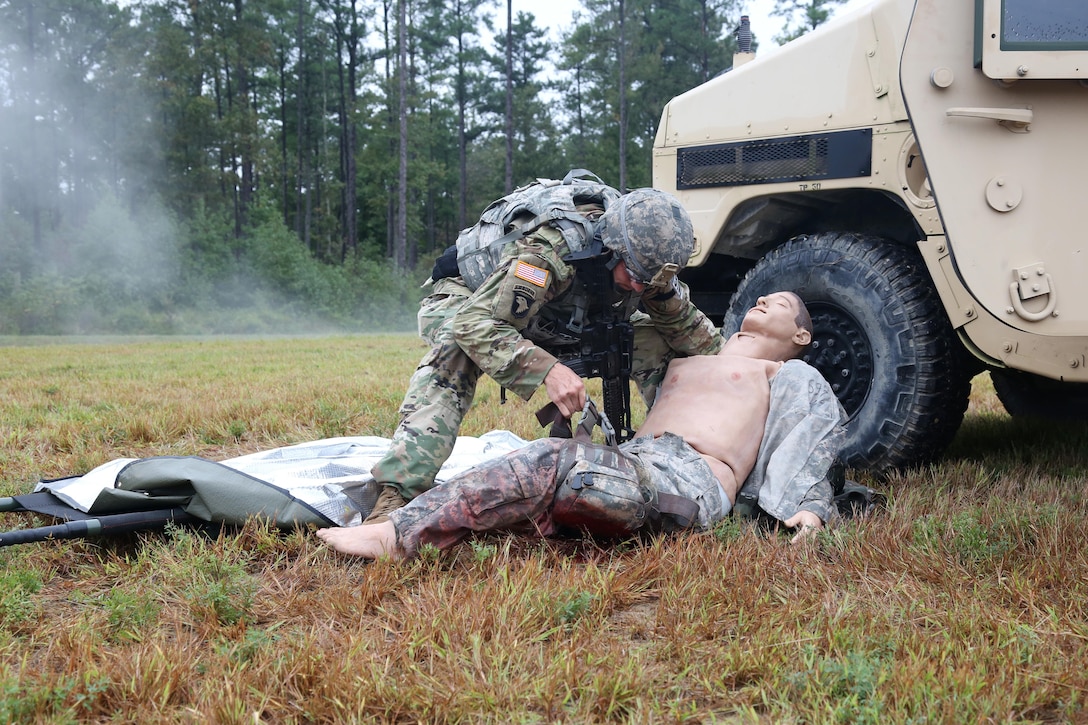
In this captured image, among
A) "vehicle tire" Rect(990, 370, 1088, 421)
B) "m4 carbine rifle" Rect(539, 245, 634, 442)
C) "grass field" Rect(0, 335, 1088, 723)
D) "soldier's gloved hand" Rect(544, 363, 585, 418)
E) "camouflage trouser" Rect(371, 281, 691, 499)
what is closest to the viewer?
"grass field" Rect(0, 335, 1088, 723)

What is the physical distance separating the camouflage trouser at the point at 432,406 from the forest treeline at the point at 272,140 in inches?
730

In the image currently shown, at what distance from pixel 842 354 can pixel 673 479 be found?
134cm

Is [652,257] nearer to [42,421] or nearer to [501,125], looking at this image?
[42,421]

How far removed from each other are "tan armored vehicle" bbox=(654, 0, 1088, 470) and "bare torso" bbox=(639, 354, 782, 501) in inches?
23.2

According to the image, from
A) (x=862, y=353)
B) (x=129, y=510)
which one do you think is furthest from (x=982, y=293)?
(x=129, y=510)

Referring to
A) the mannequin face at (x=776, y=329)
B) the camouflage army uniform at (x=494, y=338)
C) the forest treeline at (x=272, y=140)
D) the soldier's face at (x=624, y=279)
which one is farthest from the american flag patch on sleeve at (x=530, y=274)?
the forest treeline at (x=272, y=140)

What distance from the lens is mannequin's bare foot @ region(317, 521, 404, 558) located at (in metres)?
2.76

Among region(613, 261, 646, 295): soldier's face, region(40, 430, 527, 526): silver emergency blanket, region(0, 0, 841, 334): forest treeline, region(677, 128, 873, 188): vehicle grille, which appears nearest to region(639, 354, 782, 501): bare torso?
region(613, 261, 646, 295): soldier's face

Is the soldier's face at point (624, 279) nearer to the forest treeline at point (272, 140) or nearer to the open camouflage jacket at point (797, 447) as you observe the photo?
the open camouflage jacket at point (797, 447)

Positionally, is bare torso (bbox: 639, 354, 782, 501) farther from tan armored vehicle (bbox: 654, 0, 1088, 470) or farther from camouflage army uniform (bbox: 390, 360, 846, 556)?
tan armored vehicle (bbox: 654, 0, 1088, 470)

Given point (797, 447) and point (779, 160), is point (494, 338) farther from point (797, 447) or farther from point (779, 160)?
point (779, 160)

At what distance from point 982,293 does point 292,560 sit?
2.66 meters

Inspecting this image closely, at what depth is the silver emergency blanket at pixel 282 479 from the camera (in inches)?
117

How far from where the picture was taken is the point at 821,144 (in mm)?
4039
